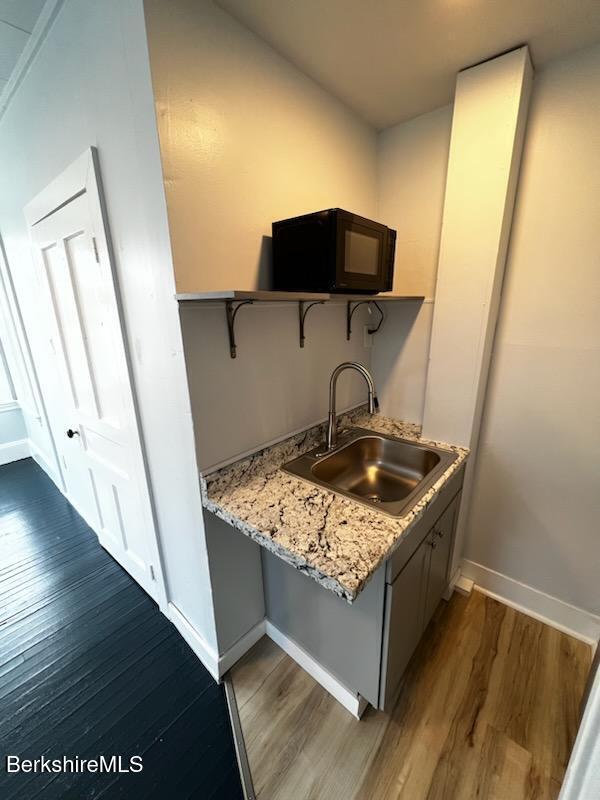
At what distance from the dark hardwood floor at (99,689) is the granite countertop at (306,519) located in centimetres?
87

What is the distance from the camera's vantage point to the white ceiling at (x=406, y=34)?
0.96m

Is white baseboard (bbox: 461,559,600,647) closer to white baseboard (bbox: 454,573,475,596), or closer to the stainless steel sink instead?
white baseboard (bbox: 454,573,475,596)

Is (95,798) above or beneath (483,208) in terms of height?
beneath

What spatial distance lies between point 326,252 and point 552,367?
1.12 metres

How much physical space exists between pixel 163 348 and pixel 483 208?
4.47 feet

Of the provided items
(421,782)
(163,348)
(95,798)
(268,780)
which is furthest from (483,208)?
(95,798)

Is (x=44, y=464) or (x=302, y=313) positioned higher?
(x=302, y=313)

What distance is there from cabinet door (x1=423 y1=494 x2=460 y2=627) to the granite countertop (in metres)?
0.23

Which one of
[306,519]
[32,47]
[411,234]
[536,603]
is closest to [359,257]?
[411,234]

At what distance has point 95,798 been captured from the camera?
1.05 meters

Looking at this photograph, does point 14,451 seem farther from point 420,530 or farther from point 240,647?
point 420,530

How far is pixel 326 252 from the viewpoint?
42.7 inches

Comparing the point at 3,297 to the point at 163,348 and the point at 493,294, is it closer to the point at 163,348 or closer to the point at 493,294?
the point at 163,348

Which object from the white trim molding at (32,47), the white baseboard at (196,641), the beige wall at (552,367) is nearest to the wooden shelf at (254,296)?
the beige wall at (552,367)
